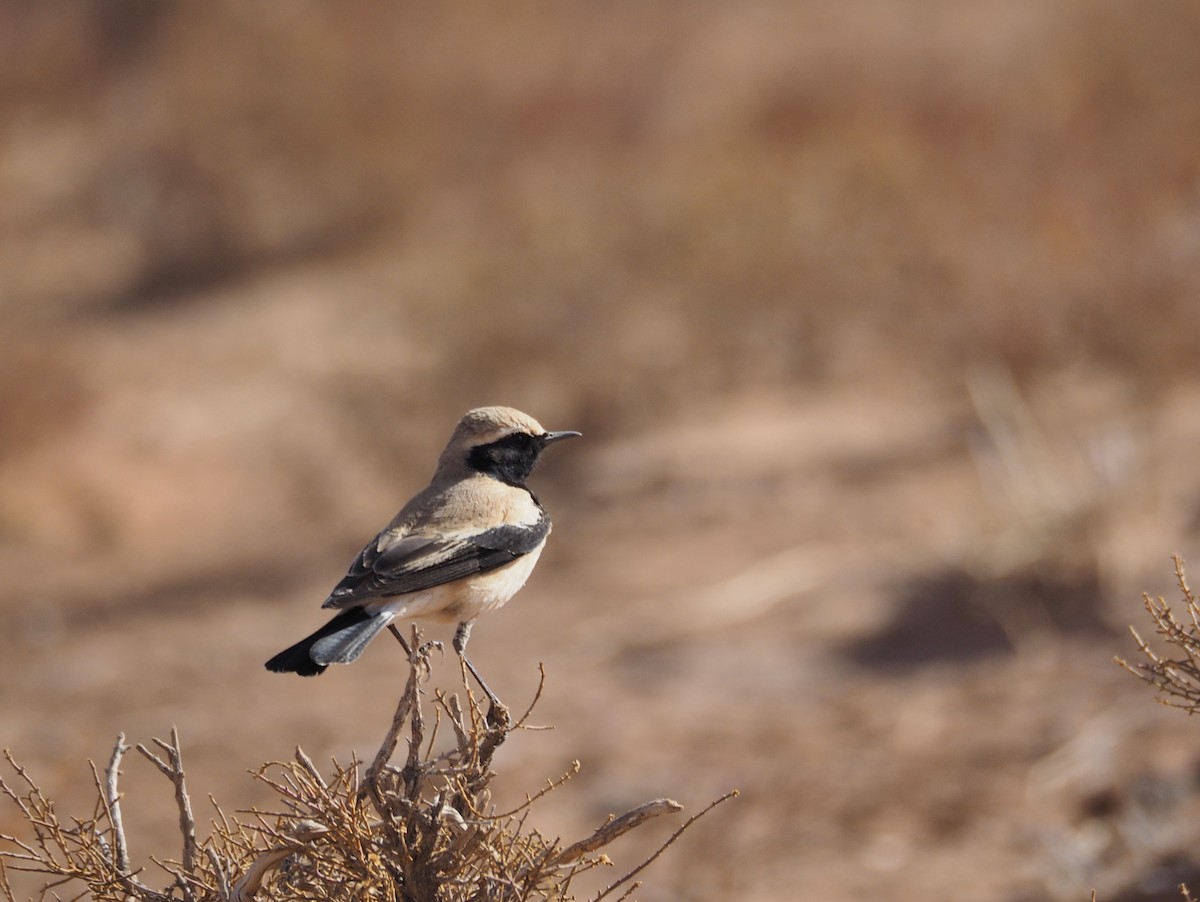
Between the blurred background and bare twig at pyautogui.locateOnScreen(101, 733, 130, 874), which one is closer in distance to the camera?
bare twig at pyautogui.locateOnScreen(101, 733, 130, 874)

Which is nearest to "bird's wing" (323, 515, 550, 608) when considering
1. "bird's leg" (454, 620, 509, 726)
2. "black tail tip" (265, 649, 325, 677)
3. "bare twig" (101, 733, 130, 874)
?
"bird's leg" (454, 620, 509, 726)

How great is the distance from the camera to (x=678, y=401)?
1239 cm

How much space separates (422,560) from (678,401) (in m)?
8.82

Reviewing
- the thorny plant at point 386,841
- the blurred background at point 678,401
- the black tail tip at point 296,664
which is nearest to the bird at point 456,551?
the black tail tip at point 296,664

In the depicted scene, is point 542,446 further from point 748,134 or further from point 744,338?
point 748,134

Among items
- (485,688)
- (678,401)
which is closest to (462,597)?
(485,688)

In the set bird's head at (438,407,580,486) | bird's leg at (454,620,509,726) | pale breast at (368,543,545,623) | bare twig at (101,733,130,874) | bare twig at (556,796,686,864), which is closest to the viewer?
bare twig at (556,796,686,864)

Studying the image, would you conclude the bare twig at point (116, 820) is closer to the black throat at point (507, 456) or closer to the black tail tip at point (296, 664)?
the black tail tip at point (296, 664)

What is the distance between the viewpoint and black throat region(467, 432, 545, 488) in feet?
13.5

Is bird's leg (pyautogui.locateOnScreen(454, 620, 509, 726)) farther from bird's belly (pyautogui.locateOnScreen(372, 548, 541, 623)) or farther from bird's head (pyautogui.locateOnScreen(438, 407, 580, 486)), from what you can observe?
bird's head (pyautogui.locateOnScreen(438, 407, 580, 486))

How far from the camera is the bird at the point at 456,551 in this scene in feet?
11.5

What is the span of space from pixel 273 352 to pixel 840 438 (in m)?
6.13

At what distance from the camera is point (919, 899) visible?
6.06 m

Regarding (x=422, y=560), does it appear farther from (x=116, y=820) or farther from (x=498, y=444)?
(x=116, y=820)
